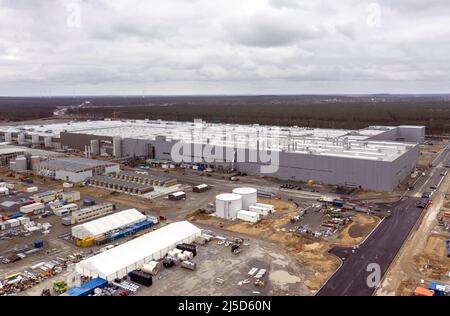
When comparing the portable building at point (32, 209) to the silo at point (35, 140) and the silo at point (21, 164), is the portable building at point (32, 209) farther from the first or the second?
the silo at point (35, 140)

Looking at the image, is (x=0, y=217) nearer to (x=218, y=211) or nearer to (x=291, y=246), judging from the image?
(x=218, y=211)

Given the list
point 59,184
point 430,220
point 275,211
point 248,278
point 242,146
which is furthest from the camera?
point 242,146

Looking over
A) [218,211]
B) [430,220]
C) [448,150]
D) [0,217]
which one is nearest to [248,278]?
[218,211]

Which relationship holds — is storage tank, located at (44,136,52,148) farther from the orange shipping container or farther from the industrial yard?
the orange shipping container

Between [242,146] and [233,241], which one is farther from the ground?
[242,146]

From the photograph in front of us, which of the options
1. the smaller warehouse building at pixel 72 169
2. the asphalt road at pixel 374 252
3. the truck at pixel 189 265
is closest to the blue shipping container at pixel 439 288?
the asphalt road at pixel 374 252

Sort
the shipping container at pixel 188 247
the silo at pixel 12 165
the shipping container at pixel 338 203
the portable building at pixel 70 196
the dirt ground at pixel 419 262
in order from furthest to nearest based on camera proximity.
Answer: the silo at pixel 12 165 < the portable building at pixel 70 196 < the shipping container at pixel 338 203 < the shipping container at pixel 188 247 < the dirt ground at pixel 419 262
